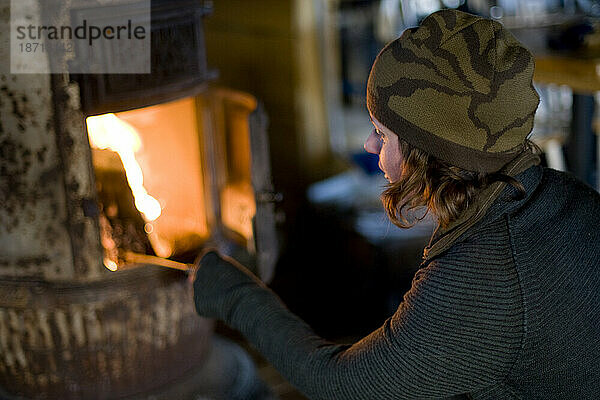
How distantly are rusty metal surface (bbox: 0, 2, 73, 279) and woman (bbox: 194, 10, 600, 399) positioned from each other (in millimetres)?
703

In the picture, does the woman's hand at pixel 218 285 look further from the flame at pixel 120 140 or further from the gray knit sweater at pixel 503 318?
the flame at pixel 120 140

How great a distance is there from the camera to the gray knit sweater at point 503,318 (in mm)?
980

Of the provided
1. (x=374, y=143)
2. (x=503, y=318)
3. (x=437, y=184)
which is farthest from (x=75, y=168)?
(x=503, y=318)

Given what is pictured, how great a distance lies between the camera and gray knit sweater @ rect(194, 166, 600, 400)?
0.98 metres

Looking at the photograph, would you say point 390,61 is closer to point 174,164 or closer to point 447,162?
point 447,162

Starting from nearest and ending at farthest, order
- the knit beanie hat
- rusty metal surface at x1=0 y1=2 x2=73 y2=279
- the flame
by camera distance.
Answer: the knit beanie hat, rusty metal surface at x1=0 y1=2 x2=73 y2=279, the flame

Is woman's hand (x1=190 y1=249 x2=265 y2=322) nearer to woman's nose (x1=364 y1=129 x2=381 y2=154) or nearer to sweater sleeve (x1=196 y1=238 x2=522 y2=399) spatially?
sweater sleeve (x1=196 y1=238 x2=522 y2=399)

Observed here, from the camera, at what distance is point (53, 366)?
1.58 metres

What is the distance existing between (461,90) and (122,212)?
0.95 metres

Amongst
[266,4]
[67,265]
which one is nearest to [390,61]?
[67,265]

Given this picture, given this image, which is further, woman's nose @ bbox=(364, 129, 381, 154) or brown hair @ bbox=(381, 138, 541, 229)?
woman's nose @ bbox=(364, 129, 381, 154)

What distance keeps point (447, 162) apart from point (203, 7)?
0.78 metres

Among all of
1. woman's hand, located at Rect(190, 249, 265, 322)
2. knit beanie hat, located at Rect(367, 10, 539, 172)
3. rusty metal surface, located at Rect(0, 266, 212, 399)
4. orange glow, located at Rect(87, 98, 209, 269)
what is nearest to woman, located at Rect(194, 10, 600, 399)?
knit beanie hat, located at Rect(367, 10, 539, 172)

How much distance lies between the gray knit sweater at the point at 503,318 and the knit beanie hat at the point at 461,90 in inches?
3.6
